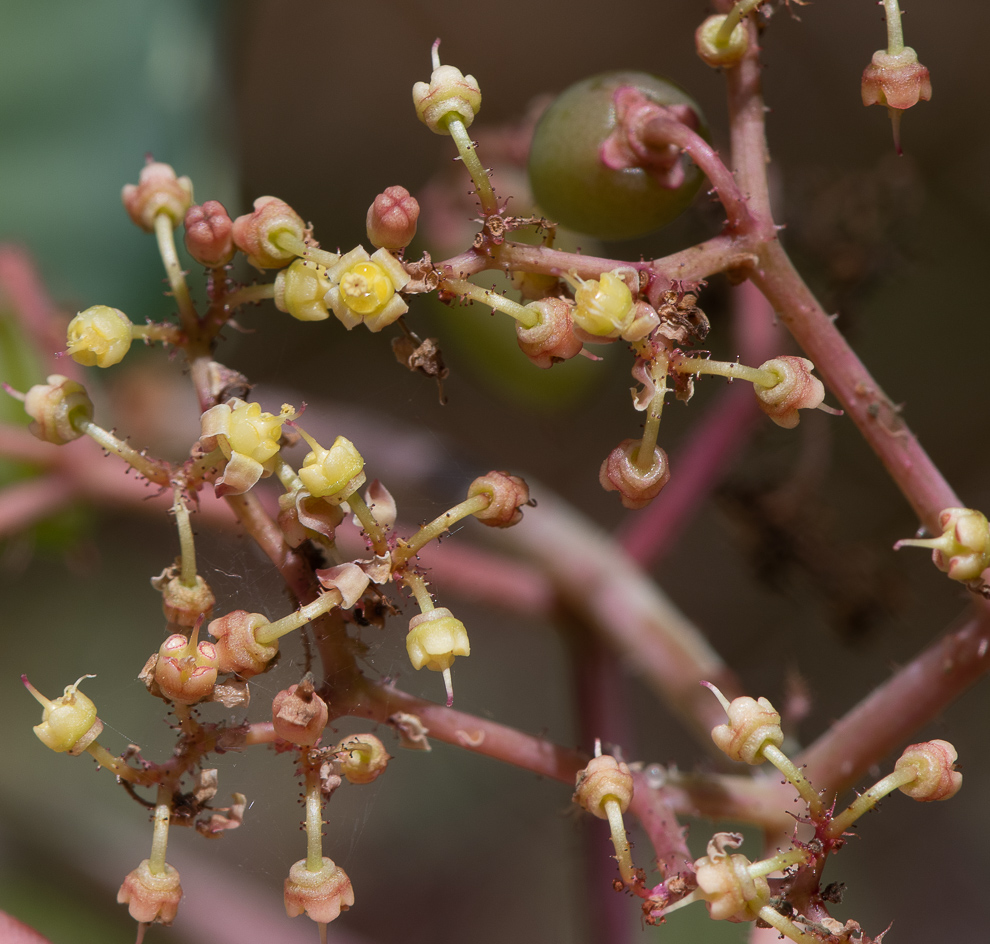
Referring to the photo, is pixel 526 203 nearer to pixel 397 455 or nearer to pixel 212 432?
pixel 397 455

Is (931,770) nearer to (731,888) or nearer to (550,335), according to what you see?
(731,888)

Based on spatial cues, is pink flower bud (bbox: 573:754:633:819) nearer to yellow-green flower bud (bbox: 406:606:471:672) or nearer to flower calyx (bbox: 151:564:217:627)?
yellow-green flower bud (bbox: 406:606:471:672)

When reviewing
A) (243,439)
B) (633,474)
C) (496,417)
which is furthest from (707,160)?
(496,417)

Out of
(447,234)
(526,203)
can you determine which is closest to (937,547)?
(526,203)

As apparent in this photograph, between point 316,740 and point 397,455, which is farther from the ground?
point 397,455

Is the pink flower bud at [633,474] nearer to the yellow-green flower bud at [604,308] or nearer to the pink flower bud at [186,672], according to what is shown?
the yellow-green flower bud at [604,308]

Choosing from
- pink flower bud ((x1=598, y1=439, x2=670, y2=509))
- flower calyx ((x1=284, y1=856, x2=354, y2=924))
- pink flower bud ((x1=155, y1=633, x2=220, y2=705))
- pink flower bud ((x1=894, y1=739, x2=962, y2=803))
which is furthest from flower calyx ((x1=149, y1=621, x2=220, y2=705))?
pink flower bud ((x1=894, y1=739, x2=962, y2=803))

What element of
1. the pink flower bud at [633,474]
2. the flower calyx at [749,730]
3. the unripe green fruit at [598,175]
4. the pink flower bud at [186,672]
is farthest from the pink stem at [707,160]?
the pink flower bud at [186,672]

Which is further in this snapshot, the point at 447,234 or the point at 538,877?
the point at 538,877
